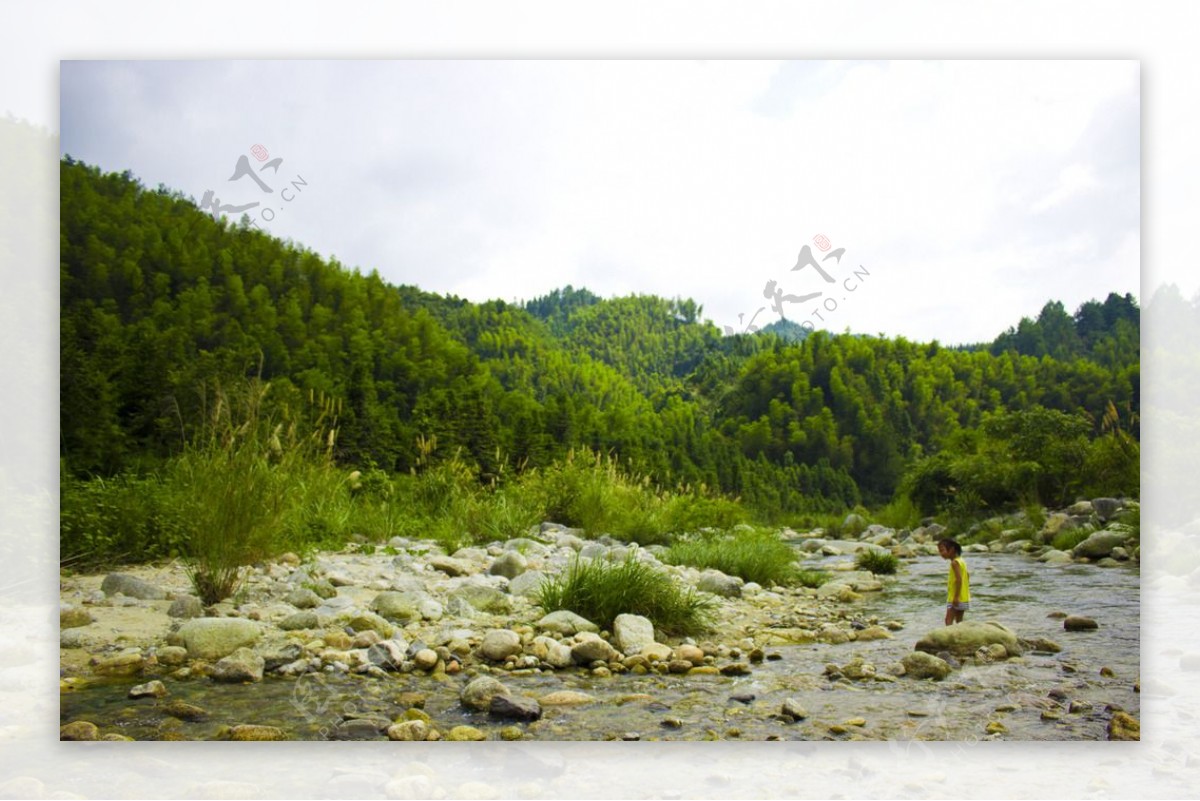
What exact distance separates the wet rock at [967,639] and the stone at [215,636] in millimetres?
2781

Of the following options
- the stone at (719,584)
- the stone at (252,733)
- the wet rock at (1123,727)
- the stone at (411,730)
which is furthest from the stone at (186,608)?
the wet rock at (1123,727)

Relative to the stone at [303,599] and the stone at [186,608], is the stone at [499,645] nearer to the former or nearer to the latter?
the stone at [303,599]

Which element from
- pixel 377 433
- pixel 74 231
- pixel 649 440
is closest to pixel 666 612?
pixel 649 440

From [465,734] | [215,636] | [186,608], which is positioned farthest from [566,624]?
[186,608]

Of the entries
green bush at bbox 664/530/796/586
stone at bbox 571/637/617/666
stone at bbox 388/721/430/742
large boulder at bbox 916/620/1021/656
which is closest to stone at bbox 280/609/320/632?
stone at bbox 388/721/430/742

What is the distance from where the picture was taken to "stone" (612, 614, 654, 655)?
152 inches

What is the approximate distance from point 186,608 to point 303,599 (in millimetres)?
471

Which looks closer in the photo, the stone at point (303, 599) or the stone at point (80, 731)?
the stone at point (80, 731)

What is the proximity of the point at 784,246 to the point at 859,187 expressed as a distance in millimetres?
416

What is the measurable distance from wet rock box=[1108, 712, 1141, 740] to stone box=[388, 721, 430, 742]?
2739 millimetres

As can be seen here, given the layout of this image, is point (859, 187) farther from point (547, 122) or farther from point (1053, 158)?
point (547, 122)

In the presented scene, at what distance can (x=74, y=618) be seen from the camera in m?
3.88

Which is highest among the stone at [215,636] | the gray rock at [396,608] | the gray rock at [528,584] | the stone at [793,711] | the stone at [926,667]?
the gray rock at [528,584]

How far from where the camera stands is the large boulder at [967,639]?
3.92m
